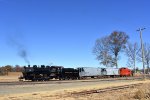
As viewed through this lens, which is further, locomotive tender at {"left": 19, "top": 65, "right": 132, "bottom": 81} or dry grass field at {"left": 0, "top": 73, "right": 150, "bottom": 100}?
locomotive tender at {"left": 19, "top": 65, "right": 132, "bottom": 81}

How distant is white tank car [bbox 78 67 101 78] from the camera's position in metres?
62.8

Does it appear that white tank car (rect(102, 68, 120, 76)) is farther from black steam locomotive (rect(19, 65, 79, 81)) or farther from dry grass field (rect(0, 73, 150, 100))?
dry grass field (rect(0, 73, 150, 100))

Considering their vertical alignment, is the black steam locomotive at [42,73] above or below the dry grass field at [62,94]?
above

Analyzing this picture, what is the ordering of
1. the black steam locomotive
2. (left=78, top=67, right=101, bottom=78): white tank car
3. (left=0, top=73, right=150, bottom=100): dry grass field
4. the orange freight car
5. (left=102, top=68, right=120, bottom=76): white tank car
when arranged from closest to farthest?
(left=0, top=73, right=150, bottom=100): dry grass field < the black steam locomotive < (left=78, top=67, right=101, bottom=78): white tank car < (left=102, top=68, right=120, bottom=76): white tank car < the orange freight car

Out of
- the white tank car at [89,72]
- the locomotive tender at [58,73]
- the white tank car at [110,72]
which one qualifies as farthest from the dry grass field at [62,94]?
the white tank car at [110,72]

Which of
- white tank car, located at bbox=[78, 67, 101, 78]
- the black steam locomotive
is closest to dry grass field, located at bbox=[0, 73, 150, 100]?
the black steam locomotive

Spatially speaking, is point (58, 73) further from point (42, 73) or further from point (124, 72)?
point (124, 72)

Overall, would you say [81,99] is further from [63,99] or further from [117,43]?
[117,43]

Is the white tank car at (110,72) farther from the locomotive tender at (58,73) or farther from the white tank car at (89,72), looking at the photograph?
the white tank car at (89,72)

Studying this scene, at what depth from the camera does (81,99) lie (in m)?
22.1

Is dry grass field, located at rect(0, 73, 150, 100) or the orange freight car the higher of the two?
the orange freight car

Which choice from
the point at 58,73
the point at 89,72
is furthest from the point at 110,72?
the point at 58,73

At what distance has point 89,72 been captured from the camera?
6719 centimetres

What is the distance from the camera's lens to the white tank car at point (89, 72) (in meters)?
62.8
